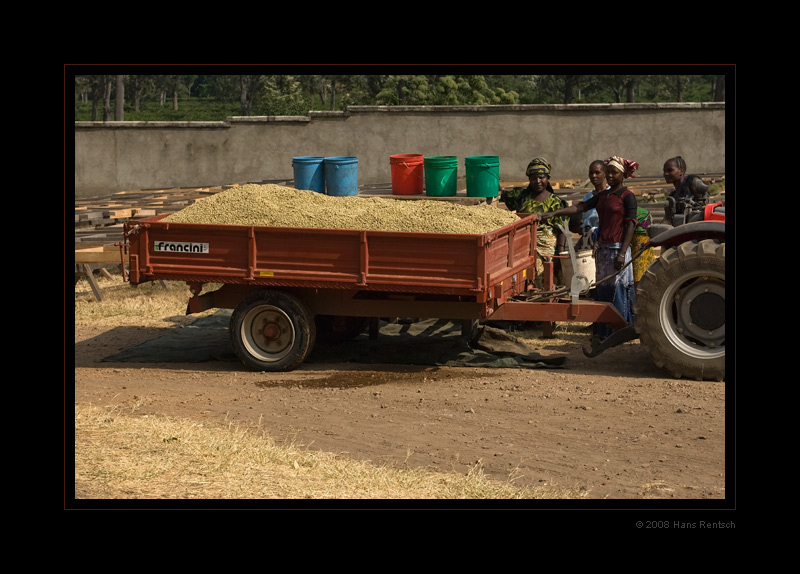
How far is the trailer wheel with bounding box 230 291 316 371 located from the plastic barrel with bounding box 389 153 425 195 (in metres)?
2.36

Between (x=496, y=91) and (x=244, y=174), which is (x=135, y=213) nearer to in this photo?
(x=244, y=174)

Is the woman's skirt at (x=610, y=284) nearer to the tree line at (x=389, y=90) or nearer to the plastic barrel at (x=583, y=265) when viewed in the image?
the plastic barrel at (x=583, y=265)

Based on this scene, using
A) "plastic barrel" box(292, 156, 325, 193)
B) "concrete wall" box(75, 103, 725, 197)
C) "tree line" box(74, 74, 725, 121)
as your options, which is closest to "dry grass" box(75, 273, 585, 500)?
"plastic barrel" box(292, 156, 325, 193)

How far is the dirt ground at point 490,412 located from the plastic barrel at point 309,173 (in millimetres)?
2223

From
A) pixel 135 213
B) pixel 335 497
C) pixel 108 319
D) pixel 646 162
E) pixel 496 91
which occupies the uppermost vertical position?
pixel 496 91

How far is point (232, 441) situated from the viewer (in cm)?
823

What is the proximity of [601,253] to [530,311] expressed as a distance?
1036mm

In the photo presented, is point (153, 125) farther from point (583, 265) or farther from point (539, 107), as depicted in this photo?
point (583, 265)

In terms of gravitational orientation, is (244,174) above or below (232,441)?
above

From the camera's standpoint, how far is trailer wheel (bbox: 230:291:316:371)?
36.1 ft

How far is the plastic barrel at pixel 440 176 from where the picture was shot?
1249cm

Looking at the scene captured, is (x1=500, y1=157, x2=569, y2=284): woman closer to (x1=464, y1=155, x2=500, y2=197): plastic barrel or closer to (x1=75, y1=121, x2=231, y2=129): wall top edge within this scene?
(x1=464, y1=155, x2=500, y2=197): plastic barrel

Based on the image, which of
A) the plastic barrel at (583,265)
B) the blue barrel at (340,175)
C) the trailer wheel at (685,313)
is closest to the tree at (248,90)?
the blue barrel at (340,175)

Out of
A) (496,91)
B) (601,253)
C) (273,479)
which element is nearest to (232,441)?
(273,479)
